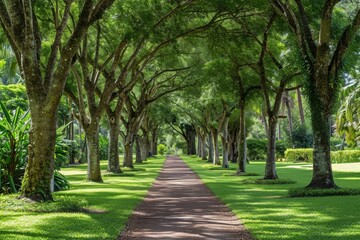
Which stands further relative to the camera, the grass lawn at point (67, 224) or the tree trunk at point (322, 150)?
the tree trunk at point (322, 150)

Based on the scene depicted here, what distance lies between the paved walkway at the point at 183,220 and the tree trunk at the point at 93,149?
704 cm

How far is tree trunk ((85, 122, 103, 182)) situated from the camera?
22.8 metres

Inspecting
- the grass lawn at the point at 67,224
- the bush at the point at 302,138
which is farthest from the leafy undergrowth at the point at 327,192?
the bush at the point at 302,138

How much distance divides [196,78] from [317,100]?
65.8 feet

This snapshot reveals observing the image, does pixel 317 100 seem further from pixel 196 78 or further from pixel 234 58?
pixel 196 78

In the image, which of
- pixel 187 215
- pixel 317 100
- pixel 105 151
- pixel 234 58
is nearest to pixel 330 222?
pixel 187 215

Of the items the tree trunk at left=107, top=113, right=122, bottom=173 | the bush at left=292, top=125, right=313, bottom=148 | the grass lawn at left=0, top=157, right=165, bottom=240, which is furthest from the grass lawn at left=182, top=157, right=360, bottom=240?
the bush at left=292, top=125, right=313, bottom=148

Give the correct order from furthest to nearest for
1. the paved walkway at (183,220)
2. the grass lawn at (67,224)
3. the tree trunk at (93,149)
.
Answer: the tree trunk at (93,149)
the paved walkway at (183,220)
the grass lawn at (67,224)

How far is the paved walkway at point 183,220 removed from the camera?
9273mm

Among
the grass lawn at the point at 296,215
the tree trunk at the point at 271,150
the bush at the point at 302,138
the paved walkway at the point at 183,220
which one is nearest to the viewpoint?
the grass lawn at the point at 296,215

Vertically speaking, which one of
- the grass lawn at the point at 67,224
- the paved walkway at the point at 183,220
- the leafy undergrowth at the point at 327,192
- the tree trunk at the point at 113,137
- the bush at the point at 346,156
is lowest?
the paved walkway at the point at 183,220

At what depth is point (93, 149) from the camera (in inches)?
902

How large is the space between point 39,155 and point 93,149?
1018 cm

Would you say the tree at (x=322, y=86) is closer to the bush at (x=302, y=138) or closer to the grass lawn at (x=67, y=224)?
the grass lawn at (x=67, y=224)
